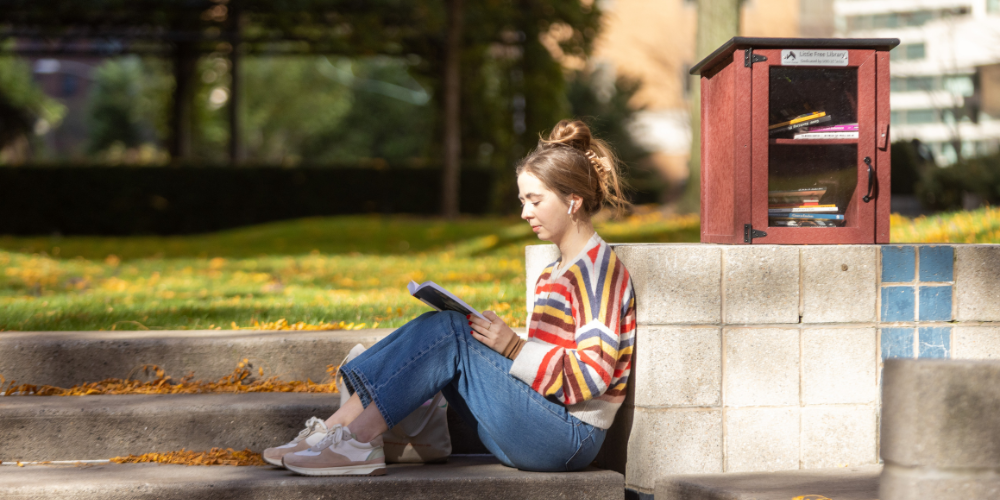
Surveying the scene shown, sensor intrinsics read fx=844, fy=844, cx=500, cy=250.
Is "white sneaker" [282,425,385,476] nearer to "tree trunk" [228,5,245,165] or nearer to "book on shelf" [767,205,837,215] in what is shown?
"book on shelf" [767,205,837,215]

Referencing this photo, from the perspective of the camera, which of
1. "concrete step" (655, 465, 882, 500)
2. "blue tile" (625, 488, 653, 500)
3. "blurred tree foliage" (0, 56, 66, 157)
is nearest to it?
"concrete step" (655, 465, 882, 500)

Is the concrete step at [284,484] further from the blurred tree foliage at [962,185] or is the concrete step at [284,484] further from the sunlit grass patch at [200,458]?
the blurred tree foliage at [962,185]

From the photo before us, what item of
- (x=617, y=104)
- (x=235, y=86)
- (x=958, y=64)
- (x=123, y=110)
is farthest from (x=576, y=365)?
(x=123, y=110)

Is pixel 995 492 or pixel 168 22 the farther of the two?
pixel 168 22

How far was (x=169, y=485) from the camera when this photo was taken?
9.46 feet

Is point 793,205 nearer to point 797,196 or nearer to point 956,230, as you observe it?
point 797,196

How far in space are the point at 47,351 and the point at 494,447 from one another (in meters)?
2.10

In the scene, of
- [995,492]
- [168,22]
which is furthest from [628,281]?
[168,22]

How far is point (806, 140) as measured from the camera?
3.30 m

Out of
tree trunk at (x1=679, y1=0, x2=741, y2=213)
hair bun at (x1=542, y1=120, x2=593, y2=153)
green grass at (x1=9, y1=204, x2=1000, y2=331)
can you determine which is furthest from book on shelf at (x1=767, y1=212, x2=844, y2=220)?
tree trunk at (x1=679, y1=0, x2=741, y2=213)

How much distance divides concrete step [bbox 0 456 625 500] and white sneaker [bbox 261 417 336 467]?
0.18ft

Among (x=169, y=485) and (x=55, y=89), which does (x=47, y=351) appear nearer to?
(x=169, y=485)

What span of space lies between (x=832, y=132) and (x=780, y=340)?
2.78ft

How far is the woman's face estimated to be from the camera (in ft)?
9.81
